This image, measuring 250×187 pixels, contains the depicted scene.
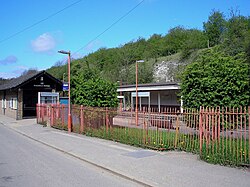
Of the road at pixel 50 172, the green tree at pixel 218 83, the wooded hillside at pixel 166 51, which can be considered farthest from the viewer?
the wooded hillside at pixel 166 51

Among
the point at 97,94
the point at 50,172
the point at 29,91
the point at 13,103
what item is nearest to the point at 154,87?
the point at 29,91

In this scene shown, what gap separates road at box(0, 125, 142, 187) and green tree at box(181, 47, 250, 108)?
187 inches

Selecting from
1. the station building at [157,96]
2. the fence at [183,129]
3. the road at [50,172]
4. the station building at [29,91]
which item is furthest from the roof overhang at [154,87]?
the road at [50,172]

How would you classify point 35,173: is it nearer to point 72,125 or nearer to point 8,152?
point 8,152

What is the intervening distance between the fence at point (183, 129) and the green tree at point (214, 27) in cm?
4709

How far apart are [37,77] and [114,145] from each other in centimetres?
2158

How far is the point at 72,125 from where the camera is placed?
59.2 ft

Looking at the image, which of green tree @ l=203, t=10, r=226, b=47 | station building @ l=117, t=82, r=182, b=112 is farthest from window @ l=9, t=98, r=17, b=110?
green tree @ l=203, t=10, r=226, b=47

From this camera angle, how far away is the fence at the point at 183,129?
8.24 meters

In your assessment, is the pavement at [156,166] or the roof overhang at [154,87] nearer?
the pavement at [156,166]

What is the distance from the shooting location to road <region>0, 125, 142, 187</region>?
6781mm

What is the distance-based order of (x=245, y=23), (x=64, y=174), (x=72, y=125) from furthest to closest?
(x=245, y=23)
(x=72, y=125)
(x=64, y=174)

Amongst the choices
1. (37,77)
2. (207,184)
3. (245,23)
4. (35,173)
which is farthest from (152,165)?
(245,23)

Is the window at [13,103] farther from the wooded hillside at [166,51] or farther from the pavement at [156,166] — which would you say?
the pavement at [156,166]
